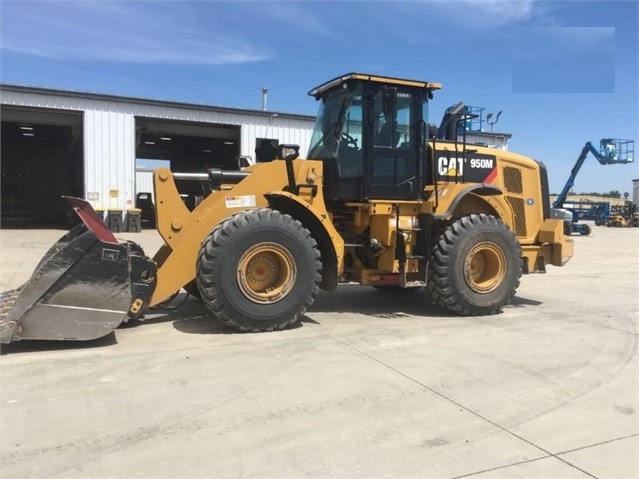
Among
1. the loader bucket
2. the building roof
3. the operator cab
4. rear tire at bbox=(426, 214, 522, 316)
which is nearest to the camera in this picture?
the loader bucket

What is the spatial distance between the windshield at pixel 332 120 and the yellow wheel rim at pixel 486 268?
2.24 metres

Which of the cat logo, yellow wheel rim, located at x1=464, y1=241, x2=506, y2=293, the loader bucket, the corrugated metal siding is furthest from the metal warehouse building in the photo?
the loader bucket

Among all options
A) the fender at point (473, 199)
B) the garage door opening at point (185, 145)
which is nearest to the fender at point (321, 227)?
the fender at point (473, 199)

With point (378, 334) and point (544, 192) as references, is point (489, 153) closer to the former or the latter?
point (544, 192)

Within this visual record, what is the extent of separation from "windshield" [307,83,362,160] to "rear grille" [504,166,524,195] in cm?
251

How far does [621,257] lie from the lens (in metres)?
16.3

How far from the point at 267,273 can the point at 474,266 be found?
284 centimetres

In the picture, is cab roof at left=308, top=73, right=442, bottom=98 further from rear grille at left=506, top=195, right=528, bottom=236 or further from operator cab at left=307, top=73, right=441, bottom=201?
rear grille at left=506, top=195, right=528, bottom=236

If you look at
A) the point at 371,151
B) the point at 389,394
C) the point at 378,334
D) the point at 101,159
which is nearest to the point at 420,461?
the point at 389,394

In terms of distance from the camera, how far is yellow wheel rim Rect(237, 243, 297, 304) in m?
5.78

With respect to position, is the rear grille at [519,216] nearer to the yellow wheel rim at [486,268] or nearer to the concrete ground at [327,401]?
the yellow wheel rim at [486,268]

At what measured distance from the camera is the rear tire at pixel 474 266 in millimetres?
6730

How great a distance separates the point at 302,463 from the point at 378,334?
2.98 meters

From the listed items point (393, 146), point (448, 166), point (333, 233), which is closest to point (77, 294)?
point (333, 233)
